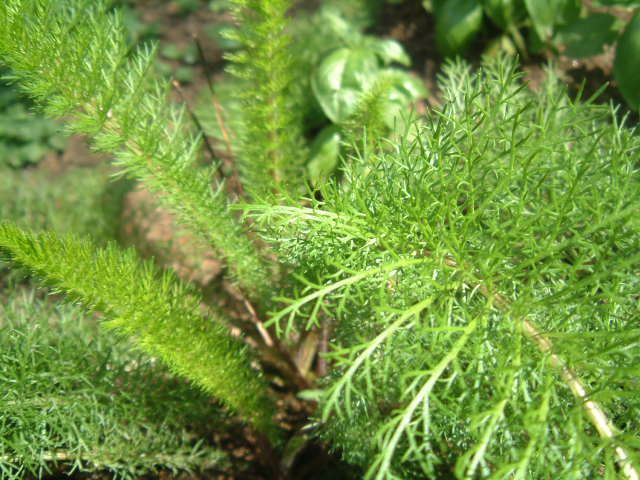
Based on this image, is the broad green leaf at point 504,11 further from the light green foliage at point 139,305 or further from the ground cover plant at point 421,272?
the light green foliage at point 139,305

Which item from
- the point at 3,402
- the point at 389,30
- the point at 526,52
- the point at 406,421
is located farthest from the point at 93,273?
the point at 389,30

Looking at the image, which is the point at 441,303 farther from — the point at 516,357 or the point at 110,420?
the point at 110,420

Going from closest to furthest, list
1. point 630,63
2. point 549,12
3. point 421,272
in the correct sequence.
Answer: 1. point 421,272
2. point 630,63
3. point 549,12

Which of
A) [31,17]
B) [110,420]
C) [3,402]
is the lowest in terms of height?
[110,420]

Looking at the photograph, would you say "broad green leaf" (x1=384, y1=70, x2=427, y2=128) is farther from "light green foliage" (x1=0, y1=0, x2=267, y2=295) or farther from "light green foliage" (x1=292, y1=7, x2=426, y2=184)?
"light green foliage" (x1=0, y1=0, x2=267, y2=295)

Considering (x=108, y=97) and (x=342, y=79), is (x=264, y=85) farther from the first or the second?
(x=342, y=79)

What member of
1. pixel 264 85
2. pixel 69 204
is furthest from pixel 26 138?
pixel 264 85
